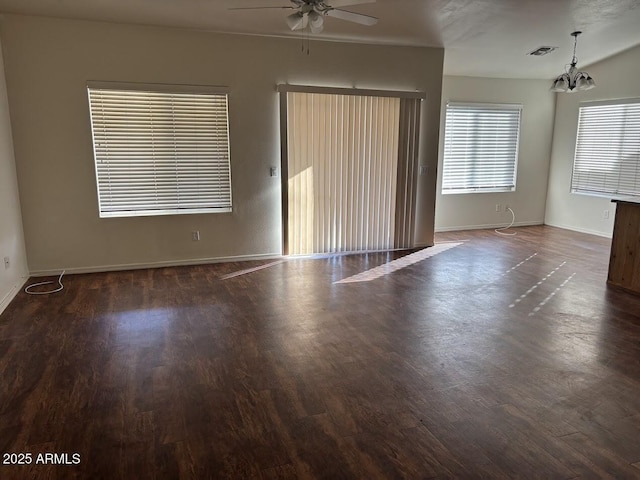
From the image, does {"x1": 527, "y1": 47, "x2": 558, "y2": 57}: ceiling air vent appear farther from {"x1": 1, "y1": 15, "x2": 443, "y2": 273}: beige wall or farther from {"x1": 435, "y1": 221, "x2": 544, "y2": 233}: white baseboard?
{"x1": 435, "y1": 221, "x2": 544, "y2": 233}: white baseboard

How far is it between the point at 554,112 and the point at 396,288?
5.50m

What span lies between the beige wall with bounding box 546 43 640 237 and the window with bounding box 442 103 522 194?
79 cm

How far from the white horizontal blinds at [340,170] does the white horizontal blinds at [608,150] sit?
3.71m

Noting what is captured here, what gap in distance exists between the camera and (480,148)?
25.3ft

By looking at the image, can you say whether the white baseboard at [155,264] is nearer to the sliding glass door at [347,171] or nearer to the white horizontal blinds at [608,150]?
the sliding glass door at [347,171]

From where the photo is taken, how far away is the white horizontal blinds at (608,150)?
6820mm

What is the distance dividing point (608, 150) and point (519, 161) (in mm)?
1335

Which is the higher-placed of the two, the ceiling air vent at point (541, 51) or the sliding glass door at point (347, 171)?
the ceiling air vent at point (541, 51)

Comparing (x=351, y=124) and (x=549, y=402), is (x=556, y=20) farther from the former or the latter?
(x=549, y=402)

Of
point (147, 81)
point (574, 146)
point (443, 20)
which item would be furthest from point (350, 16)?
point (574, 146)

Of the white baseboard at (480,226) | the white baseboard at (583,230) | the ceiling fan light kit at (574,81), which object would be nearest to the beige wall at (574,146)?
the white baseboard at (583,230)

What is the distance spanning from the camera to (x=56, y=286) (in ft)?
15.4

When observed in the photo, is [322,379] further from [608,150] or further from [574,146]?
[574,146]

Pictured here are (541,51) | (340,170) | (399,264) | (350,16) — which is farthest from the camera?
(541,51)
